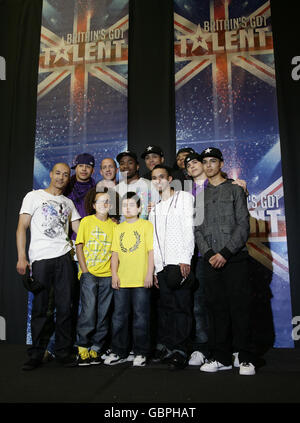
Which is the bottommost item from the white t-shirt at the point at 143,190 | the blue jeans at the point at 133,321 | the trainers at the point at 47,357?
the trainers at the point at 47,357

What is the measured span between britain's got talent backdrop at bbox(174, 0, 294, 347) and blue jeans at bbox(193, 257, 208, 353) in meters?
1.11

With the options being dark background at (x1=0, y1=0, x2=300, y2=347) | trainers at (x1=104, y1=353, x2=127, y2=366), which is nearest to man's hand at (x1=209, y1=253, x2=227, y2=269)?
trainers at (x1=104, y1=353, x2=127, y2=366)

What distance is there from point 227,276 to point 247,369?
1.90 feet

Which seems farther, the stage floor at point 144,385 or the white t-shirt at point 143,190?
the white t-shirt at point 143,190

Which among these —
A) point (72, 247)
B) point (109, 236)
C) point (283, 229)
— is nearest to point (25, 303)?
point (72, 247)

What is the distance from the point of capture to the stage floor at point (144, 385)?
5.51 ft

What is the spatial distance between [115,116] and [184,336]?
255 centimetres

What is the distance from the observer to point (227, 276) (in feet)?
7.52

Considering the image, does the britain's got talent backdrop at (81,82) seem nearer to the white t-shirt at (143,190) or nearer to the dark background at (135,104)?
the dark background at (135,104)

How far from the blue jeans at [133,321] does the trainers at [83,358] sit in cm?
19

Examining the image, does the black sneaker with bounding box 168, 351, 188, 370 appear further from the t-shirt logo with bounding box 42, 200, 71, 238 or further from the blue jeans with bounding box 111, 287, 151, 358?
the t-shirt logo with bounding box 42, 200, 71, 238

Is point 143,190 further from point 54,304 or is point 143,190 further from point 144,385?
point 144,385

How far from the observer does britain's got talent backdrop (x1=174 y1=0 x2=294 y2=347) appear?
3.50 m

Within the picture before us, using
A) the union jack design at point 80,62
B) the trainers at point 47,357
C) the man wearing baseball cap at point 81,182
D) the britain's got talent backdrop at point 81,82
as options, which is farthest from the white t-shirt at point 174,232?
the union jack design at point 80,62
